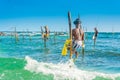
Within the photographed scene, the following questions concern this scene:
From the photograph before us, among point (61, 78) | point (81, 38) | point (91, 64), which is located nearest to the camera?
point (61, 78)

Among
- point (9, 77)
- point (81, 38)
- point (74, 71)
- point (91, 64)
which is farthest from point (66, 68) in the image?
point (91, 64)

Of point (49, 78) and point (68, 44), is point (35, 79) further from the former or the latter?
point (68, 44)

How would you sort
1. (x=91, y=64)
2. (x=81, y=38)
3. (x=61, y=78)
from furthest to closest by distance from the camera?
(x=91, y=64) → (x=81, y=38) → (x=61, y=78)

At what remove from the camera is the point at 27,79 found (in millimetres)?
13844

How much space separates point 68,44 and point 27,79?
2.37 metres

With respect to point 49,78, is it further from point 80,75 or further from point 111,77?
point 111,77

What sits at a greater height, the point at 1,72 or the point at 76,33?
the point at 76,33

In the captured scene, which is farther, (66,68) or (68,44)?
(66,68)

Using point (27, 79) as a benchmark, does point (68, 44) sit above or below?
above

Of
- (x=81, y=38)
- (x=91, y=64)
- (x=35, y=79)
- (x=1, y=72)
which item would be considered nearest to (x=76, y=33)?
(x=81, y=38)

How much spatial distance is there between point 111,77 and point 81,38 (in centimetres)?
218

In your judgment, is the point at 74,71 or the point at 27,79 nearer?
the point at 27,79

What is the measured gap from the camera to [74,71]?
1474 centimetres

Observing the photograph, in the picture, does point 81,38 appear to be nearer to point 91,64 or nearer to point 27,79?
point 27,79
